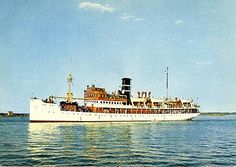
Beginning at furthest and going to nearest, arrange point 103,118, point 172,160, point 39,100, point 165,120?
1. point 165,120
2. point 103,118
3. point 39,100
4. point 172,160

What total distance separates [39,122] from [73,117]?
602cm

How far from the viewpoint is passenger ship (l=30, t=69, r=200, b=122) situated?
60.2 meters

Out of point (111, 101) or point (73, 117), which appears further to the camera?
point (111, 101)

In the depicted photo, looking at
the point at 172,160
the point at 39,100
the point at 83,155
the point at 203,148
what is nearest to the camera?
the point at 172,160

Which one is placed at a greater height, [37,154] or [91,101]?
[91,101]

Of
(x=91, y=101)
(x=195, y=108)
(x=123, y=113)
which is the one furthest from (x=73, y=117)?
(x=195, y=108)

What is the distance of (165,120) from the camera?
7731 centimetres

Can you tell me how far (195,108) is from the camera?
84.9m

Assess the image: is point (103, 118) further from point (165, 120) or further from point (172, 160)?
point (172, 160)

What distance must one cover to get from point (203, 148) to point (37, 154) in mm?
11373

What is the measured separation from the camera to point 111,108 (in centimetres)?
6806

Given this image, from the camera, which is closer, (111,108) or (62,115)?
(62,115)

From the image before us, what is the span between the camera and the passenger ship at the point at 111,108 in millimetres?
60156

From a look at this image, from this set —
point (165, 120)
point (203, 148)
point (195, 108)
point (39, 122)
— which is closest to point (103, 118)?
point (39, 122)
